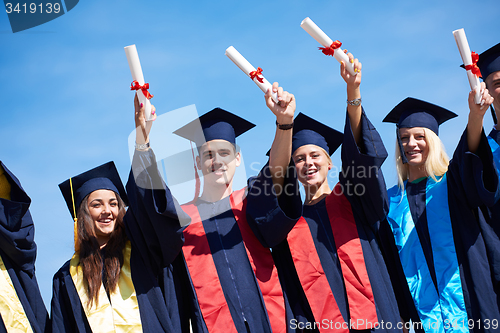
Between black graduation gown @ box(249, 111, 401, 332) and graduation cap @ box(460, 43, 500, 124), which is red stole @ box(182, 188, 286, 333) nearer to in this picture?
black graduation gown @ box(249, 111, 401, 332)

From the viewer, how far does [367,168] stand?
3.92 metres

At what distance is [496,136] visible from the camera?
454cm

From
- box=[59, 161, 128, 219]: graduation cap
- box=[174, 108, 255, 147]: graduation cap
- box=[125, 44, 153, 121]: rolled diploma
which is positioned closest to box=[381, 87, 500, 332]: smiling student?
box=[174, 108, 255, 147]: graduation cap

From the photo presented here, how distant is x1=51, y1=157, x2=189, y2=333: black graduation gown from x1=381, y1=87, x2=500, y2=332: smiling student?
69.6 inches

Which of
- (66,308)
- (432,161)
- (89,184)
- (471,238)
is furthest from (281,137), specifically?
(66,308)

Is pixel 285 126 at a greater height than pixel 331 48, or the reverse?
pixel 331 48

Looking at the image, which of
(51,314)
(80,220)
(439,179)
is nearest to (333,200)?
(439,179)

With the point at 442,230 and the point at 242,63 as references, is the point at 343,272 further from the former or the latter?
the point at 242,63

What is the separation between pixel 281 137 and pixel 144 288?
153 centimetres

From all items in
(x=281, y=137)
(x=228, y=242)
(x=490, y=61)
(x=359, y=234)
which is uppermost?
(x=490, y=61)

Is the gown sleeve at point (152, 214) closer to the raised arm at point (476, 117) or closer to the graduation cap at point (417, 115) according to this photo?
the graduation cap at point (417, 115)

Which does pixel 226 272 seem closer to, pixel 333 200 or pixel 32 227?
pixel 333 200

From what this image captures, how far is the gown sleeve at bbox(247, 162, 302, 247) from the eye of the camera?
382 centimetres

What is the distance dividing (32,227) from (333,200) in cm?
240
